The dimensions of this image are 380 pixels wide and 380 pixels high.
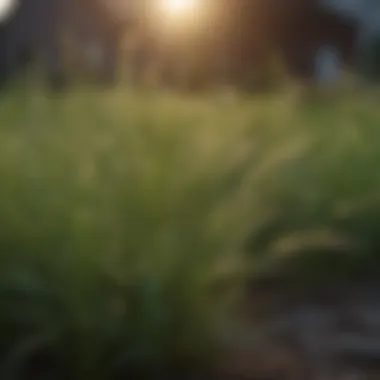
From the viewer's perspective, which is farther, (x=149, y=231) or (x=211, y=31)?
(x=211, y=31)

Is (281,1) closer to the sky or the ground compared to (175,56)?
closer to the sky

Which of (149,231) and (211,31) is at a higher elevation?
(211,31)

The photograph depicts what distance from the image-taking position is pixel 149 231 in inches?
31.8

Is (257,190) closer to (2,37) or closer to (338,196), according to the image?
(338,196)

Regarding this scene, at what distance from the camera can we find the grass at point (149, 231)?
76cm

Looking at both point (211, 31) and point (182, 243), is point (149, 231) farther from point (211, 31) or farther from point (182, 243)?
point (211, 31)

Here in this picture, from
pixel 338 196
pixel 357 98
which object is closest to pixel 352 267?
pixel 338 196

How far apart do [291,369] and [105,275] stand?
180mm

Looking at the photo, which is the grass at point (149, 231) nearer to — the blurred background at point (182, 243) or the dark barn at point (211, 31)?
the blurred background at point (182, 243)

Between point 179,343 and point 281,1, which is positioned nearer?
point 179,343

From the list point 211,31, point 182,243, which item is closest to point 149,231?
point 182,243

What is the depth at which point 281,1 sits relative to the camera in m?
5.11

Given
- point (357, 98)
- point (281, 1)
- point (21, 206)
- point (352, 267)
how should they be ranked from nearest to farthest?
point (21, 206)
point (352, 267)
point (357, 98)
point (281, 1)

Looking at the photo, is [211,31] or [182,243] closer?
[182,243]
